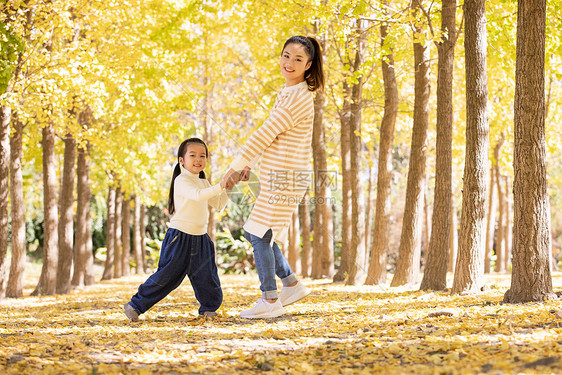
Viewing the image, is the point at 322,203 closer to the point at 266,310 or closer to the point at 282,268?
the point at 282,268

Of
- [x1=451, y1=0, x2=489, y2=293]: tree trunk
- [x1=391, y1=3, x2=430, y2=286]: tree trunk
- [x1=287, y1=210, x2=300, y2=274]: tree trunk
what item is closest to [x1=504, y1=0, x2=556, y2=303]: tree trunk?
[x1=451, y1=0, x2=489, y2=293]: tree trunk

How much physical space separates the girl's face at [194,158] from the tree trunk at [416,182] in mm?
4341

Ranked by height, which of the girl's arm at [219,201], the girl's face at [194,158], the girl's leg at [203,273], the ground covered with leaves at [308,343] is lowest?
the ground covered with leaves at [308,343]

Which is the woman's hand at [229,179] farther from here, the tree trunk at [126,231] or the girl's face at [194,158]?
the tree trunk at [126,231]

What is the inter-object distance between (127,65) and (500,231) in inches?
493

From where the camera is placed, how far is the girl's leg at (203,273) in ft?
18.3

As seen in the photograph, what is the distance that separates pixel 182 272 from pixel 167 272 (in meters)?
0.15

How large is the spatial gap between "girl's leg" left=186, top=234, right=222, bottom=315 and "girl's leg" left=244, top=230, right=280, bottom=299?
58 cm

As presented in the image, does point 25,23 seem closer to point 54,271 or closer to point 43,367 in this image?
point 54,271

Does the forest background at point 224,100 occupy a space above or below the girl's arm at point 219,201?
above

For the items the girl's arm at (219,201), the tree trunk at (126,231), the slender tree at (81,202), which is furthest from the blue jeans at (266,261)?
the tree trunk at (126,231)

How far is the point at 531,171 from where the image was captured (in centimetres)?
568

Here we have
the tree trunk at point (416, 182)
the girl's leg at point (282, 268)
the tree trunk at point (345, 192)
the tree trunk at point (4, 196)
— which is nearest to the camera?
the girl's leg at point (282, 268)

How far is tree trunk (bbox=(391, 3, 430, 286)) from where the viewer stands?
9117 millimetres
